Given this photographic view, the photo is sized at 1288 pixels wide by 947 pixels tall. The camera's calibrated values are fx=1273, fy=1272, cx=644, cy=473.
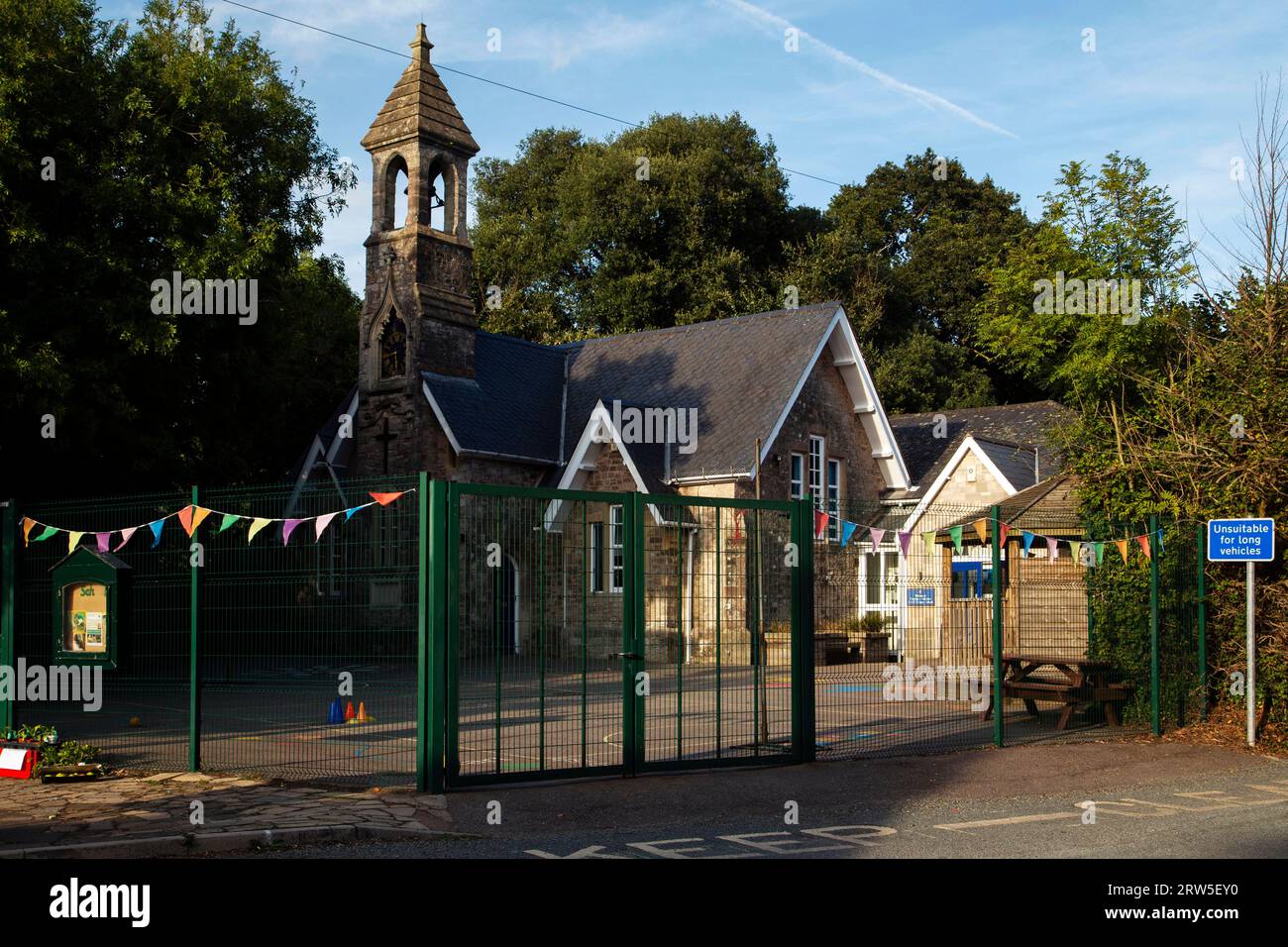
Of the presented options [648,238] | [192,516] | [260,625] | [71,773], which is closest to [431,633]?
[260,625]

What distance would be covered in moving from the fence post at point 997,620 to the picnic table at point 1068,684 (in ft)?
1.39

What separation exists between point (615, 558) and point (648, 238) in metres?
38.1

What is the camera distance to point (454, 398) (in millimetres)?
30453

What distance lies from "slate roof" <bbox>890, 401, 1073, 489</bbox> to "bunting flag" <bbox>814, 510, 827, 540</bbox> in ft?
62.6

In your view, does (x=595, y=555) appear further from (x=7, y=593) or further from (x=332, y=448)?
(x=332, y=448)

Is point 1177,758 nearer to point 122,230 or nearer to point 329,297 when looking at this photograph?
point 122,230

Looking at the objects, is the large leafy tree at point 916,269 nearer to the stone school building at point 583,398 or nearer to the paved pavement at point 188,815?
the stone school building at point 583,398

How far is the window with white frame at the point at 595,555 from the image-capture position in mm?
11508

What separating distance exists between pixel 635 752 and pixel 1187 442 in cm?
822

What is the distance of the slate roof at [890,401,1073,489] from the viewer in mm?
31891

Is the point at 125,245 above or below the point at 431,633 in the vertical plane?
above

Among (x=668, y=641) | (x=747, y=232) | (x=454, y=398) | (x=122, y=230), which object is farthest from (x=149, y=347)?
(x=747, y=232)

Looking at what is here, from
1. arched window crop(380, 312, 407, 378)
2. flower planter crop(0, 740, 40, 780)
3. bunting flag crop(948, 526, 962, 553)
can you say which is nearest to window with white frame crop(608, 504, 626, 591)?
bunting flag crop(948, 526, 962, 553)

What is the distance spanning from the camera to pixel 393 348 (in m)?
30.9
